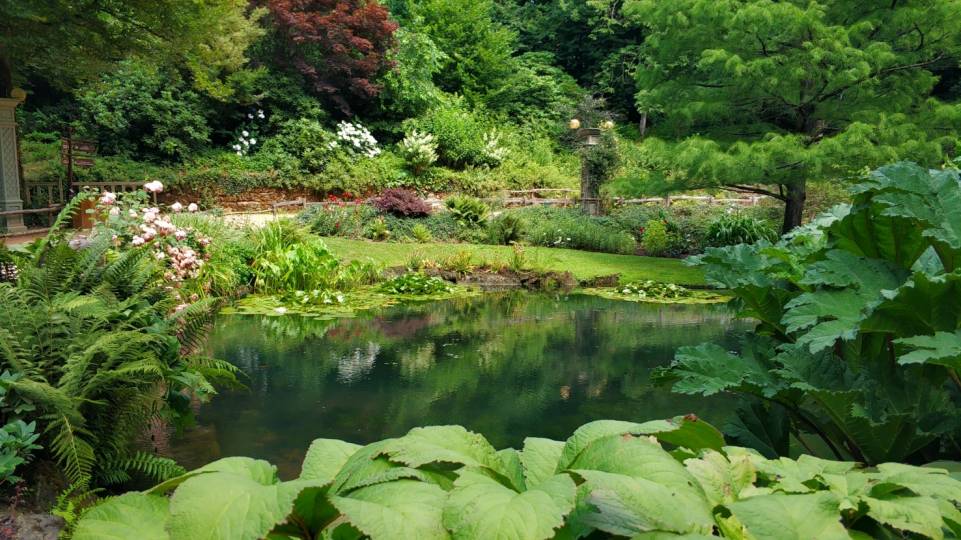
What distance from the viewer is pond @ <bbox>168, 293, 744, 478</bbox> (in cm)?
472

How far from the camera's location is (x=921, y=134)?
37.7ft

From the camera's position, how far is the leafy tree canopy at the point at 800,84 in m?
11.3

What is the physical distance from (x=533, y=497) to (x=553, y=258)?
12413mm

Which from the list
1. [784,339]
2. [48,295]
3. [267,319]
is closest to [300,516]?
[784,339]

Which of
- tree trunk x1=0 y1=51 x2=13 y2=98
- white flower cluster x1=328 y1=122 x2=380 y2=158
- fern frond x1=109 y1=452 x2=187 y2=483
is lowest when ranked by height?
fern frond x1=109 y1=452 x2=187 y2=483

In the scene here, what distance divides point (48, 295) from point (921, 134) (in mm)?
12354

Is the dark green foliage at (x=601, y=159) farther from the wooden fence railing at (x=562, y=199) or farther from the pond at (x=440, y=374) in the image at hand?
the pond at (x=440, y=374)

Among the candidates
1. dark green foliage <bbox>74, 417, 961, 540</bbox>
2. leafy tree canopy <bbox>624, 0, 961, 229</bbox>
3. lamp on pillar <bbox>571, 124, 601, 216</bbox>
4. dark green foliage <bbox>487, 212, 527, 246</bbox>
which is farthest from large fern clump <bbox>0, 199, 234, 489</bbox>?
lamp on pillar <bbox>571, 124, 601, 216</bbox>

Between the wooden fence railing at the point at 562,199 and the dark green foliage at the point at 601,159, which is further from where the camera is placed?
the wooden fence railing at the point at 562,199

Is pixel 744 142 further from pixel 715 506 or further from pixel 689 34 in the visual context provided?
pixel 715 506

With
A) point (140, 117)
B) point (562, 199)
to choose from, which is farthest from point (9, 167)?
point (562, 199)

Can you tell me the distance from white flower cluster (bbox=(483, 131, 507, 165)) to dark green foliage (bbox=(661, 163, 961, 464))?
20.9 meters

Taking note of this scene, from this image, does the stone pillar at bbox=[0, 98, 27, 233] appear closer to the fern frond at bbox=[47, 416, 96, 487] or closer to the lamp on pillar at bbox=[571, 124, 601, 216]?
the fern frond at bbox=[47, 416, 96, 487]

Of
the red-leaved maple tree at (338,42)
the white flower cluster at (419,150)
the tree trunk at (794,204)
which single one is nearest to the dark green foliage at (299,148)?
the red-leaved maple tree at (338,42)
